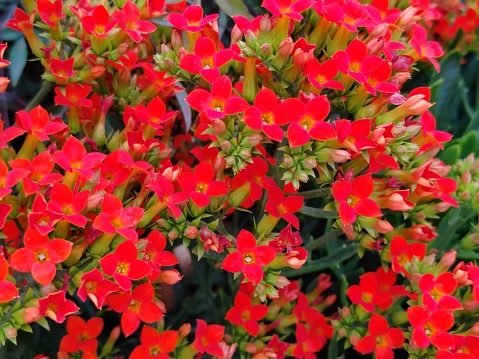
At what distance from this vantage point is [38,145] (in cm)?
77

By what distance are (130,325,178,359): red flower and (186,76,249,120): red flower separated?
30 cm

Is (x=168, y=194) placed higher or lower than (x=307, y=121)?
lower

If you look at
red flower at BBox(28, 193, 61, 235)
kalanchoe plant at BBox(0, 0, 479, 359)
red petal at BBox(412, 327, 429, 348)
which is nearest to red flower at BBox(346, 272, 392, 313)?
kalanchoe plant at BBox(0, 0, 479, 359)

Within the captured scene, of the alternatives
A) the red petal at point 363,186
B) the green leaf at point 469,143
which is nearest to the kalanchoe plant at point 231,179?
the red petal at point 363,186

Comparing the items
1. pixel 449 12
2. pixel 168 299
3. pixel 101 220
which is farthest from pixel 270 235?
pixel 449 12

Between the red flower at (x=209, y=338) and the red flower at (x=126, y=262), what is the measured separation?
0.59 ft

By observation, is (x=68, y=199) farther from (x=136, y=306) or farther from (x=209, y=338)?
(x=209, y=338)

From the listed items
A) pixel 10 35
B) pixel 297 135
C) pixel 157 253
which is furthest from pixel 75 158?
pixel 10 35

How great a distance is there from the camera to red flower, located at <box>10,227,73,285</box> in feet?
1.95

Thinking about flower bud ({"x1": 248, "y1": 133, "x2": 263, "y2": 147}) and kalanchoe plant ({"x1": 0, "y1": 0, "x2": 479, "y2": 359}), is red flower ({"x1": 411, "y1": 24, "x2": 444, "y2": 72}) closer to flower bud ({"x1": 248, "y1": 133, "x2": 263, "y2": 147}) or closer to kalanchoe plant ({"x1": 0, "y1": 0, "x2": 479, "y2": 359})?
kalanchoe plant ({"x1": 0, "y1": 0, "x2": 479, "y2": 359})

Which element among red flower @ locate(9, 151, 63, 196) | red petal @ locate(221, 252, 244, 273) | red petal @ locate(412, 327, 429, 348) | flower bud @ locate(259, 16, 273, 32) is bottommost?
red petal @ locate(412, 327, 429, 348)

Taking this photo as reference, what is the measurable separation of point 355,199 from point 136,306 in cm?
29

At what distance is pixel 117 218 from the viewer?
25.9 inches

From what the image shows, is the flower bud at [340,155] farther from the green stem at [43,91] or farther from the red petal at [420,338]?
the green stem at [43,91]
